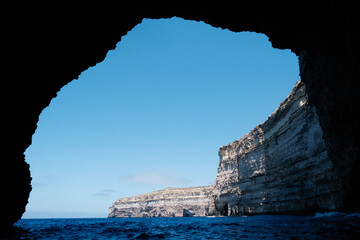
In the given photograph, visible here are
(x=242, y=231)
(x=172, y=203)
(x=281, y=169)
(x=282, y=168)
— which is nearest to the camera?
(x=242, y=231)

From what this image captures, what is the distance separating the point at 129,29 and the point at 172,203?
98.8 metres

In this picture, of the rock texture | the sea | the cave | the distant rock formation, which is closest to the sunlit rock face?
the distant rock formation

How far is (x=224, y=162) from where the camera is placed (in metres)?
53.5

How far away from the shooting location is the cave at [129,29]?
7.43 m

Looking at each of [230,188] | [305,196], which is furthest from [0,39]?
[230,188]

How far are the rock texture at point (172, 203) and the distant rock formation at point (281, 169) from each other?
4075cm

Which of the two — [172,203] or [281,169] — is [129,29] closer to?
[281,169]

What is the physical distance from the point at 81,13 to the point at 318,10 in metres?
9.17

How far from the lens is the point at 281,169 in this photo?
3356 centimetres

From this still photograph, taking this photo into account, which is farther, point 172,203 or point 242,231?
point 172,203

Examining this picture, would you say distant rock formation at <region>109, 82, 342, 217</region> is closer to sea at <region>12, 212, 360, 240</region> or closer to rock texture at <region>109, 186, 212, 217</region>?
sea at <region>12, 212, 360, 240</region>

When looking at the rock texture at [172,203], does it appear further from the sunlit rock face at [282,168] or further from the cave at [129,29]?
the cave at [129,29]

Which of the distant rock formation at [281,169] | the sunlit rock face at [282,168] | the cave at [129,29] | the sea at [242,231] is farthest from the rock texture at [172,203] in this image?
the cave at [129,29]

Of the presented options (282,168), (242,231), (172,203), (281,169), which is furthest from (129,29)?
(172,203)
